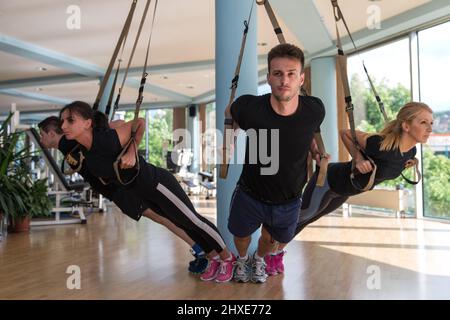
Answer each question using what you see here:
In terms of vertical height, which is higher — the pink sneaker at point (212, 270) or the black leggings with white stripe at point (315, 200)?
the black leggings with white stripe at point (315, 200)

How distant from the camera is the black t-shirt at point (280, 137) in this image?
196cm

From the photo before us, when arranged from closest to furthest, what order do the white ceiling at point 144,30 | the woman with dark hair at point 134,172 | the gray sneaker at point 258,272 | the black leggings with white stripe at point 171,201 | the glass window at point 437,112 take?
the woman with dark hair at point 134,172 < the black leggings with white stripe at point 171,201 < the gray sneaker at point 258,272 < the white ceiling at point 144,30 < the glass window at point 437,112

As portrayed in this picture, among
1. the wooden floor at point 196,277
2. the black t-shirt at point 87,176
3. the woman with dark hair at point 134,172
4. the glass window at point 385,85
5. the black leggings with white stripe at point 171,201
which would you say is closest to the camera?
the woman with dark hair at point 134,172

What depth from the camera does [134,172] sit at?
6.98ft

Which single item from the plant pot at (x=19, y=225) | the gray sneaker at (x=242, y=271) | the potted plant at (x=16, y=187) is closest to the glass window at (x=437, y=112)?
the gray sneaker at (x=242, y=271)

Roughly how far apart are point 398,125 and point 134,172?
1428mm

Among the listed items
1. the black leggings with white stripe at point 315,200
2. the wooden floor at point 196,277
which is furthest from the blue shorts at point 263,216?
the wooden floor at point 196,277

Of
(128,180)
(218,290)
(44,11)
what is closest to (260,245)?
(218,290)

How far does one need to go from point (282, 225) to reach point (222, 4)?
192 centimetres

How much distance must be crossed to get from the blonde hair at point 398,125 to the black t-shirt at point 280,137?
1.31 feet

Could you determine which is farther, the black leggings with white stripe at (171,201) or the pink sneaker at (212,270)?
the pink sneaker at (212,270)

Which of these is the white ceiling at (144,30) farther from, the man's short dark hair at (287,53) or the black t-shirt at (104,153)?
the black t-shirt at (104,153)

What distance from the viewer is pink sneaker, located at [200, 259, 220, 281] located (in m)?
2.84

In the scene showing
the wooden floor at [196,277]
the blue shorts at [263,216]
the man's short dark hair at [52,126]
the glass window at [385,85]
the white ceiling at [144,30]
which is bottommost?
the wooden floor at [196,277]
